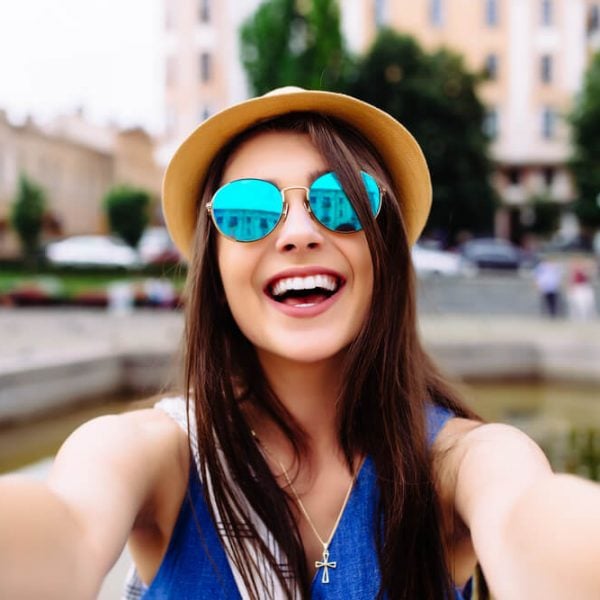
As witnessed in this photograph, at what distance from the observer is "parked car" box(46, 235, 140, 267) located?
25562 millimetres

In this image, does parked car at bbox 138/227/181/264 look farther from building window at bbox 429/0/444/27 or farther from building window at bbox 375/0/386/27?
building window at bbox 429/0/444/27

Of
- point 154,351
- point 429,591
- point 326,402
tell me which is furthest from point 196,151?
point 154,351

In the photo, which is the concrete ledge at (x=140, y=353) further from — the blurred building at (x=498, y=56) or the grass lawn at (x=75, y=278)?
the blurred building at (x=498, y=56)

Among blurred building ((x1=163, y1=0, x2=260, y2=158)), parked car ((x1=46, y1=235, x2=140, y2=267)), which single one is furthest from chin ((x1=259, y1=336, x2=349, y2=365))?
blurred building ((x1=163, y1=0, x2=260, y2=158))

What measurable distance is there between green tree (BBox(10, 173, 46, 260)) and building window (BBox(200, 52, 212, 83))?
18.5m

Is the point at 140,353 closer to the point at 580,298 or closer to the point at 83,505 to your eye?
the point at 83,505

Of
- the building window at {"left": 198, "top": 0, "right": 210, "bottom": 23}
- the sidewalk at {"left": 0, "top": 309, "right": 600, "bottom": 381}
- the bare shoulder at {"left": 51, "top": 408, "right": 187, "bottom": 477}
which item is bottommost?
the sidewalk at {"left": 0, "top": 309, "right": 600, "bottom": 381}

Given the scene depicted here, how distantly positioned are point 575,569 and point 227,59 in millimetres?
43689

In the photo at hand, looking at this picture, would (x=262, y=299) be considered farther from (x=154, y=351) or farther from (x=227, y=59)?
(x=227, y=59)

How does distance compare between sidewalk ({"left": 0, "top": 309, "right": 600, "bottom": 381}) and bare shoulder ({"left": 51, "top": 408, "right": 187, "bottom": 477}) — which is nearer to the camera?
bare shoulder ({"left": 51, "top": 408, "right": 187, "bottom": 477})

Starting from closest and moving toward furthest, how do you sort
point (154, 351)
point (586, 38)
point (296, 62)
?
point (154, 351) < point (296, 62) < point (586, 38)

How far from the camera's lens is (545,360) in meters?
11.1

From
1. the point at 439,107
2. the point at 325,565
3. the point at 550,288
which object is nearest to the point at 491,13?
the point at 439,107

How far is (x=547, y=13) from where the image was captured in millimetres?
39688
